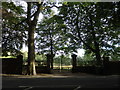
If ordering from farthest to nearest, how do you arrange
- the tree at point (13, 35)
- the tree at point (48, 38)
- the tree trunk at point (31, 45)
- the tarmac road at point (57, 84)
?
1. the tree at point (48, 38)
2. the tree at point (13, 35)
3. the tree trunk at point (31, 45)
4. the tarmac road at point (57, 84)

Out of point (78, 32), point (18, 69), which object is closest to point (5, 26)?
point (18, 69)

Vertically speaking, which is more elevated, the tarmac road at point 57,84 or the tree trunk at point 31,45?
the tree trunk at point 31,45

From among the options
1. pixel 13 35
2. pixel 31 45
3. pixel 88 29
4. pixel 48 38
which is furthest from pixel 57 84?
pixel 48 38

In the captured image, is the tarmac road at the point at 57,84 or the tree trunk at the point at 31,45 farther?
the tree trunk at the point at 31,45

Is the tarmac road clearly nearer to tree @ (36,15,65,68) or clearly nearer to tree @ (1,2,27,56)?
tree @ (1,2,27,56)

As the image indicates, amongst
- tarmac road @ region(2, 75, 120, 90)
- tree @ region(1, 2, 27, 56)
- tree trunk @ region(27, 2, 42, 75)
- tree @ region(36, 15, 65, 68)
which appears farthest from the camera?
tree @ region(36, 15, 65, 68)

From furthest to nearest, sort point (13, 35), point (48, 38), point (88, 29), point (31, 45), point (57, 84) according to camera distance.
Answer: point (48, 38) → point (88, 29) → point (13, 35) → point (31, 45) → point (57, 84)

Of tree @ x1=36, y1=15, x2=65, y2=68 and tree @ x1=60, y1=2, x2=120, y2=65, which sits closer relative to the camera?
tree @ x1=60, y1=2, x2=120, y2=65

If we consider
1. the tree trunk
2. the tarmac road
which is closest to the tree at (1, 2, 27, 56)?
the tree trunk

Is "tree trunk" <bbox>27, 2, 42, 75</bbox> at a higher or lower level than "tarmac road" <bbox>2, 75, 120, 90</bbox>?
higher

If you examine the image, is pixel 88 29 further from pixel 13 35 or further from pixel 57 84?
pixel 57 84

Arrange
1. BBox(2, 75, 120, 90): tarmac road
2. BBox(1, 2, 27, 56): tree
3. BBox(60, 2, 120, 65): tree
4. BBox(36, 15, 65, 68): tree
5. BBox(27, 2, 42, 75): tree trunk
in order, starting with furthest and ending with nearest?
BBox(36, 15, 65, 68): tree → BBox(60, 2, 120, 65): tree → BBox(1, 2, 27, 56): tree → BBox(27, 2, 42, 75): tree trunk → BBox(2, 75, 120, 90): tarmac road

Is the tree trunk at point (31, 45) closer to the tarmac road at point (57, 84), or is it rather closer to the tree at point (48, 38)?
the tarmac road at point (57, 84)

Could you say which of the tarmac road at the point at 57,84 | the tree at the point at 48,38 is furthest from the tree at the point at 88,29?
the tarmac road at the point at 57,84
